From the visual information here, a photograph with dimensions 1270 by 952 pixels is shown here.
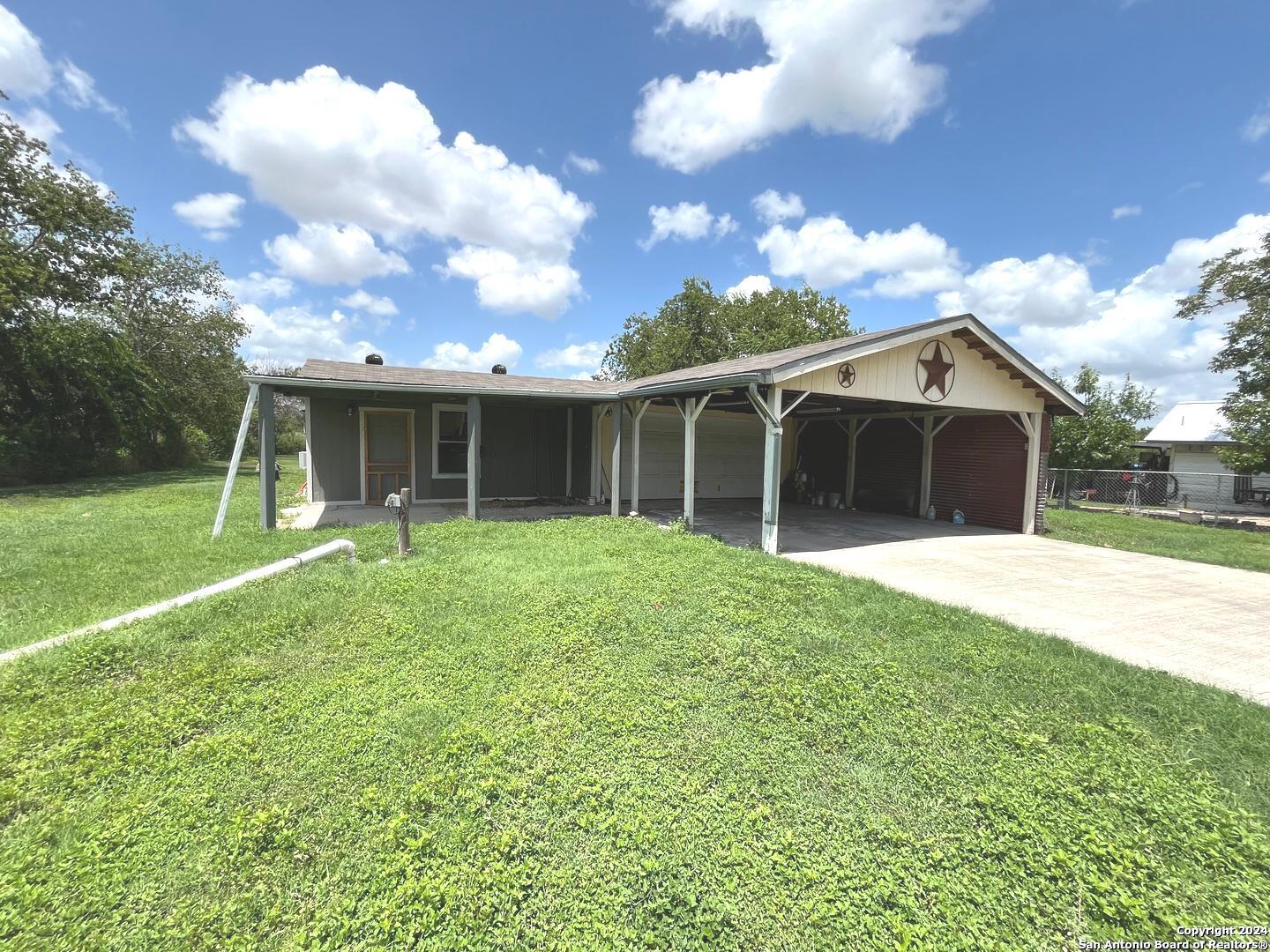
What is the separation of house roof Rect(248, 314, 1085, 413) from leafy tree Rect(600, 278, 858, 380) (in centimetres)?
2008

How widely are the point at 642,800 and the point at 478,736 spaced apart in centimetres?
94

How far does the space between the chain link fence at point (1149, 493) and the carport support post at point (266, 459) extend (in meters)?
18.0

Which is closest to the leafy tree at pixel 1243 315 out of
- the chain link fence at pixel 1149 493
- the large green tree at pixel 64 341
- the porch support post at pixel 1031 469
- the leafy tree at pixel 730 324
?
the chain link fence at pixel 1149 493

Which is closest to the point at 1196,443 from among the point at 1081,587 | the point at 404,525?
the point at 1081,587

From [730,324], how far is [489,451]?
912 inches

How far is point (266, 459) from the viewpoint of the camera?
7590 mm

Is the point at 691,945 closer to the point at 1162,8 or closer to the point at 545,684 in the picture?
the point at 545,684

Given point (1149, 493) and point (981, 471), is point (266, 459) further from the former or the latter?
point (1149, 493)

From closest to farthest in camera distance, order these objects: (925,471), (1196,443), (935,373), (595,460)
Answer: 1. (935,373)
2. (925,471)
3. (595,460)
4. (1196,443)

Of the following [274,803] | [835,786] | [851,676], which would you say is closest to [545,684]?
[274,803]

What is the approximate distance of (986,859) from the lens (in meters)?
2.19

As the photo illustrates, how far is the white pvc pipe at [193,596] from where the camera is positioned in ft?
12.0

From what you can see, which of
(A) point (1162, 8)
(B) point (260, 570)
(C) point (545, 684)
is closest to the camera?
(C) point (545, 684)

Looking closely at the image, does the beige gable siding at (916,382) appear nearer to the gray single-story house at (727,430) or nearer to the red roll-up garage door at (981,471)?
the gray single-story house at (727,430)
